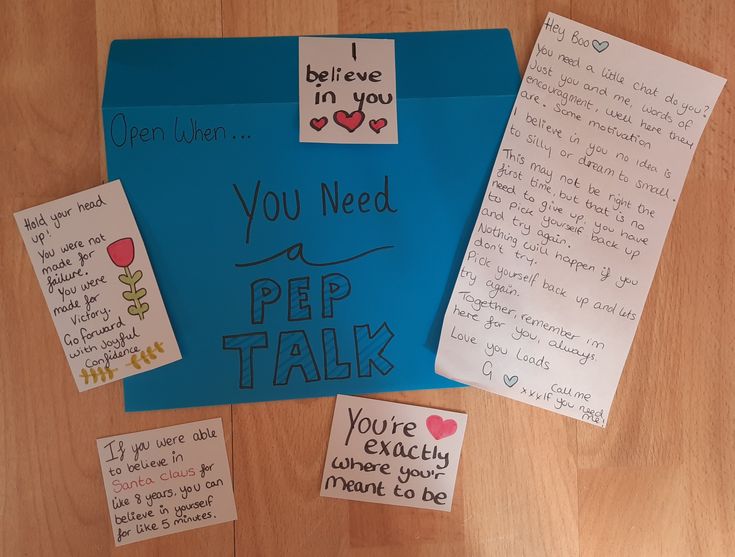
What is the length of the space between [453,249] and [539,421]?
0.24 m

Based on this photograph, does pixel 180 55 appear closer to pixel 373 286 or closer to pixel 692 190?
pixel 373 286

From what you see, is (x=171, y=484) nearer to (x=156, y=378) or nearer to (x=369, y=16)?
(x=156, y=378)

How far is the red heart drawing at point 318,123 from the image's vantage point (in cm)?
66

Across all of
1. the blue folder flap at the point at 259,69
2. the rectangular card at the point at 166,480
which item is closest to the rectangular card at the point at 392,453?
the rectangular card at the point at 166,480

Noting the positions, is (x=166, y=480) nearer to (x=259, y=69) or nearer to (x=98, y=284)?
(x=98, y=284)

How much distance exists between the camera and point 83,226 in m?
0.65

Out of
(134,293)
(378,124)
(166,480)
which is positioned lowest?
(166,480)

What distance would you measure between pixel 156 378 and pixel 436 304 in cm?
35

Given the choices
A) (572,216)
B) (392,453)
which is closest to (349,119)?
(572,216)

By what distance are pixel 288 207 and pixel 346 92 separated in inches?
6.0

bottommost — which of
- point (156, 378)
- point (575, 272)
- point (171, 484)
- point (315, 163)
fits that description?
point (171, 484)

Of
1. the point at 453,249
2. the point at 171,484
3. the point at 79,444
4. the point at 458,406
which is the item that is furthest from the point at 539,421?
the point at 79,444

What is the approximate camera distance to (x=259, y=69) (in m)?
0.66

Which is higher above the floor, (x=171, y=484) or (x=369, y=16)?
(x=369, y=16)
